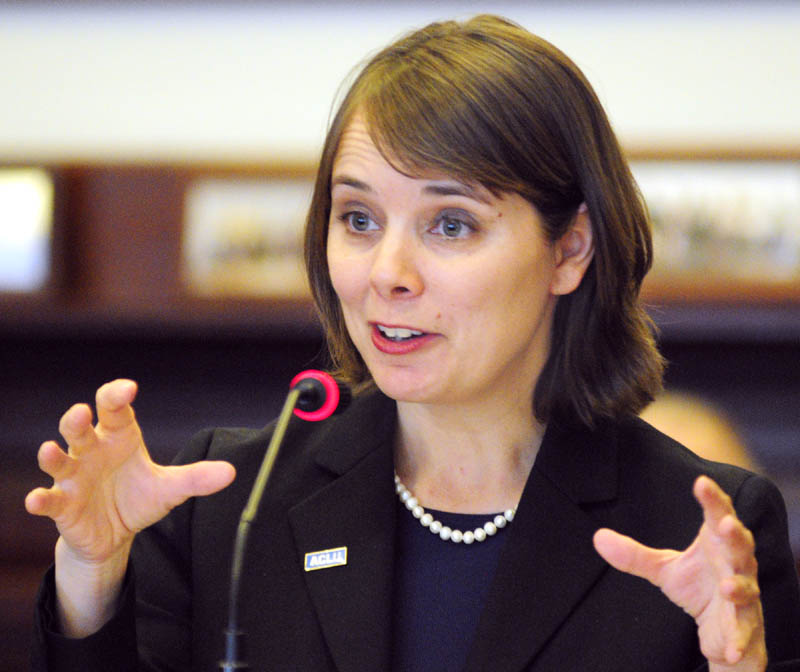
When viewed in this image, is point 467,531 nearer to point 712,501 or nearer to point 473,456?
point 473,456

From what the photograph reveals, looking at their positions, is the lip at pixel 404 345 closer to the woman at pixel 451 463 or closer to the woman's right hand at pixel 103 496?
the woman at pixel 451 463

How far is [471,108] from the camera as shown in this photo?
150 centimetres

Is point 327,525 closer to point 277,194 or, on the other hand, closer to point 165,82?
point 277,194

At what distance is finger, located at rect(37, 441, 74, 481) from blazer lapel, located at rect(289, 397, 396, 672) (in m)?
0.37

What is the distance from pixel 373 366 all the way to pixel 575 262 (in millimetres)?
347

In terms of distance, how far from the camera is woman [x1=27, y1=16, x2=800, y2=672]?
147 centimetres

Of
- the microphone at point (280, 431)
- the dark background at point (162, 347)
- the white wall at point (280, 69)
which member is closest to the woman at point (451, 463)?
the microphone at point (280, 431)

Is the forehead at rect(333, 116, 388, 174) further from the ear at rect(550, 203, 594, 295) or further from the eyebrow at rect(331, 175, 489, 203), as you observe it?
the ear at rect(550, 203, 594, 295)

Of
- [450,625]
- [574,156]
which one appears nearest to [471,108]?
[574,156]

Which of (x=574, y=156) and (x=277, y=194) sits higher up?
(x=574, y=156)

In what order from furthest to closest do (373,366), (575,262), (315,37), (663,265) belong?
(315,37) → (663,265) → (575,262) → (373,366)

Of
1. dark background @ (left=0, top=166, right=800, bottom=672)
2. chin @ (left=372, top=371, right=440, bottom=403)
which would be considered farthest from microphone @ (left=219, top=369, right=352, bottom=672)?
dark background @ (left=0, top=166, right=800, bottom=672)

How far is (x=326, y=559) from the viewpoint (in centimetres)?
161

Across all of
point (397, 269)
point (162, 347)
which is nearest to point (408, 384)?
point (397, 269)
